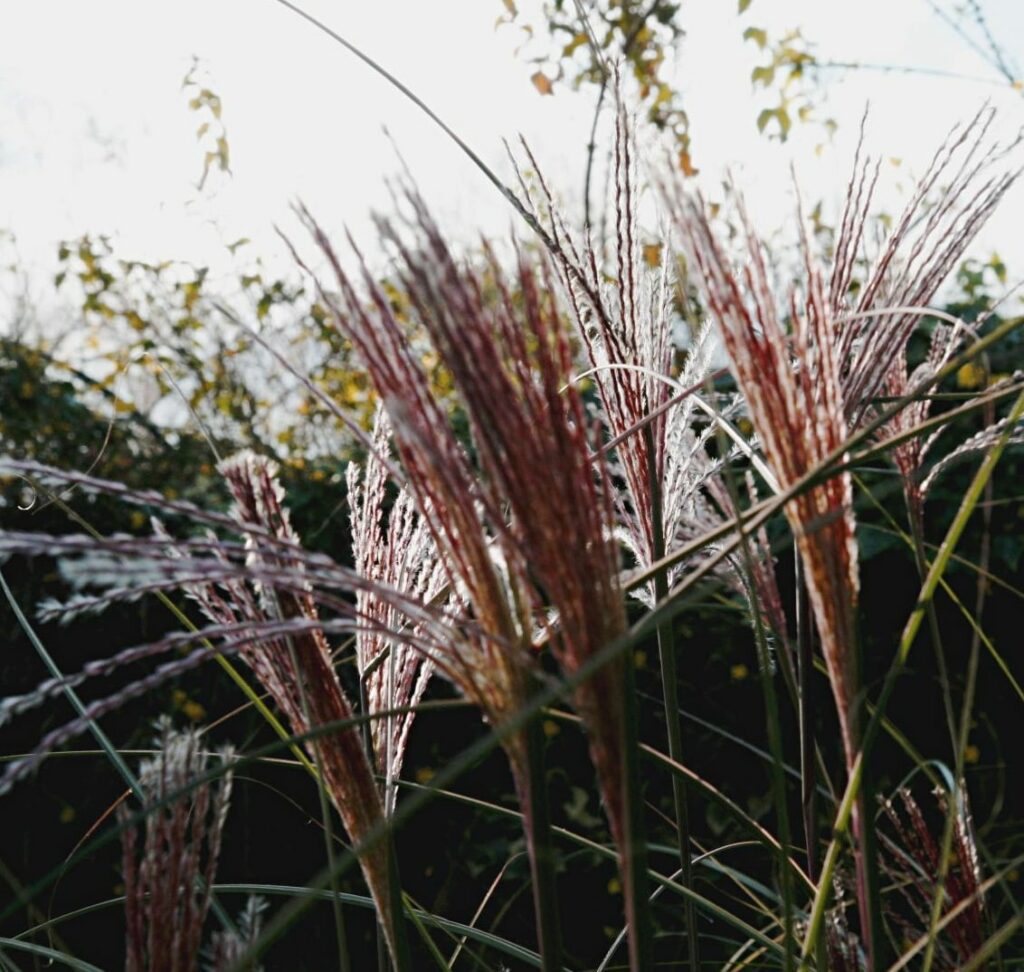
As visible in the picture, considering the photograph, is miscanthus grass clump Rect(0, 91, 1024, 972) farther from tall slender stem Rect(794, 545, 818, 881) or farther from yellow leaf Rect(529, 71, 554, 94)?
yellow leaf Rect(529, 71, 554, 94)

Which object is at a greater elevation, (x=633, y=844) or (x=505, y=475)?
(x=505, y=475)

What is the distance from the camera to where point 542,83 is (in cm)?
498

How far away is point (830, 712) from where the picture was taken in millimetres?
3205

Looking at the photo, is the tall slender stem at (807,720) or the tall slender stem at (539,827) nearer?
the tall slender stem at (539,827)

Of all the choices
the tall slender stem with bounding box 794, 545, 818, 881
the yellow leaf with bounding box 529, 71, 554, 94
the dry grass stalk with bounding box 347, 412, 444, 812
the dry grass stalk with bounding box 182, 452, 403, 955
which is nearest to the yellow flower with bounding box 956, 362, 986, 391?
the yellow leaf with bounding box 529, 71, 554, 94

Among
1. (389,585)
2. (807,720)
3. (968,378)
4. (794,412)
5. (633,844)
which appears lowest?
(968,378)

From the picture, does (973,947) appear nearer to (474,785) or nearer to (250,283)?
(474,785)

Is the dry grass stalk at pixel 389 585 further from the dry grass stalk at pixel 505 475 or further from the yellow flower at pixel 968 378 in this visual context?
the yellow flower at pixel 968 378

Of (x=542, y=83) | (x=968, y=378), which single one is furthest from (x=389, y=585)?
(x=542, y=83)

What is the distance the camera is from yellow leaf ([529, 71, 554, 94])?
4.97 meters

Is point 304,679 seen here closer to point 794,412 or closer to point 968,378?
point 794,412

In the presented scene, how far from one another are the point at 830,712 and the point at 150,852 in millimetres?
2791

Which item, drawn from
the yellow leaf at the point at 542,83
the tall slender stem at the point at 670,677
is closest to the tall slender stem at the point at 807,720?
the tall slender stem at the point at 670,677

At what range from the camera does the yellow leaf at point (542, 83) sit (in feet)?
16.3
